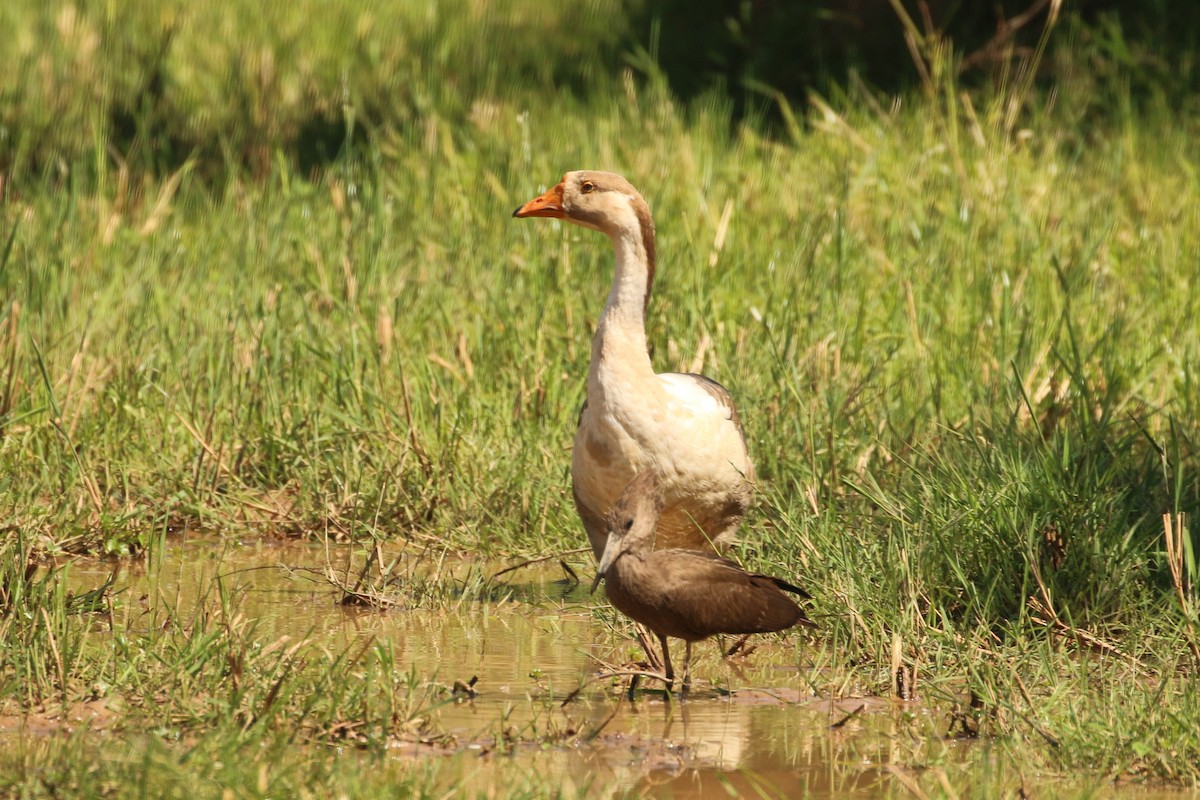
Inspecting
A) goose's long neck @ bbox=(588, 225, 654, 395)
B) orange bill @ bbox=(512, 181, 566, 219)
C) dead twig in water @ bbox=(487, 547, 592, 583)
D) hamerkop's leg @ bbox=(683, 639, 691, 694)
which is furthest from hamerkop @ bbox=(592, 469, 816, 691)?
orange bill @ bbox=(512, 181, 566, 219)

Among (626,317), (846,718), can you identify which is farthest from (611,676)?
(626,317)

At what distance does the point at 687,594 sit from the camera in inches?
195

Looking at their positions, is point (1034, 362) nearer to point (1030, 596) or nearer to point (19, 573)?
point (1030, 596)

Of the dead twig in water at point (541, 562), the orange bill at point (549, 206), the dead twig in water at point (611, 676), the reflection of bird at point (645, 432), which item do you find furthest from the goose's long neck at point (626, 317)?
the dead twig in water at point (611, 676)

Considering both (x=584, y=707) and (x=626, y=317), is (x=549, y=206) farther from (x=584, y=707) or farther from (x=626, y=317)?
(x=584, y=707)

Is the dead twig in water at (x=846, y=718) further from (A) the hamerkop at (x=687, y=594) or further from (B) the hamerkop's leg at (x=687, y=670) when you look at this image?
(B) the hamerkop's leg at (x=687, y=670)

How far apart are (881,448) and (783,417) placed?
0.44 metres

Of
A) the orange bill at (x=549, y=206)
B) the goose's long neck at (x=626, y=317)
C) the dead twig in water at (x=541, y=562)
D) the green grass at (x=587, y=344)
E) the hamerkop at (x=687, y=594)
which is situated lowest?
the dead twig in water at (x=541, y=562)

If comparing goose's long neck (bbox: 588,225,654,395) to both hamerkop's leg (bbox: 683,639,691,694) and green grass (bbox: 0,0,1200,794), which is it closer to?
green grass (bbox: 0,0,1200,794)

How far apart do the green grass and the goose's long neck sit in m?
0.74

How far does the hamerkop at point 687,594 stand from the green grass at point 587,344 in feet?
0.87

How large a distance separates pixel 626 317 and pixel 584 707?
168 cm

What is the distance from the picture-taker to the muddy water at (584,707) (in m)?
4.26

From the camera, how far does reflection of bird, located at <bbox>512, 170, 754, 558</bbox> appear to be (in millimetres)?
5898
